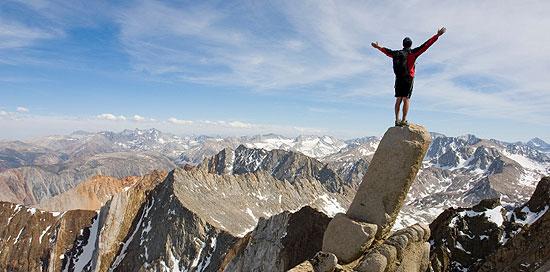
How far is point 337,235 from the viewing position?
19.0 meters

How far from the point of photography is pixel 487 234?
5756 centimetres

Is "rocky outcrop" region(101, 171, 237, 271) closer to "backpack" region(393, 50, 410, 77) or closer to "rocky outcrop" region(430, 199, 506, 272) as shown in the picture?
"rocky outcrop" region(430, 199, 506, 272)

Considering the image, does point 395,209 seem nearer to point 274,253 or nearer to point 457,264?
point 457,264

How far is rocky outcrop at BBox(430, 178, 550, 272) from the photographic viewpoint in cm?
4397

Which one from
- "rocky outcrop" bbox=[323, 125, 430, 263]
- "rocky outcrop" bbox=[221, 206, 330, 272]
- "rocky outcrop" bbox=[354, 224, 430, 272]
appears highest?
"rocky outcrop" bbox=[323, 125, 430, 263]

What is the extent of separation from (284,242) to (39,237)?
127082mm

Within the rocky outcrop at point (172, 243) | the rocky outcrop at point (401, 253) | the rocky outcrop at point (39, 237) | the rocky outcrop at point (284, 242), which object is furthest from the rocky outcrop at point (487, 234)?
the rocky outcrop at point (39, 237)

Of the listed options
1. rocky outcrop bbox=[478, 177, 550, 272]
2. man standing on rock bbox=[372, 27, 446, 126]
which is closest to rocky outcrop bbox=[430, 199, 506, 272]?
rocky outcrop bbox=[478, 177, 550, 272]

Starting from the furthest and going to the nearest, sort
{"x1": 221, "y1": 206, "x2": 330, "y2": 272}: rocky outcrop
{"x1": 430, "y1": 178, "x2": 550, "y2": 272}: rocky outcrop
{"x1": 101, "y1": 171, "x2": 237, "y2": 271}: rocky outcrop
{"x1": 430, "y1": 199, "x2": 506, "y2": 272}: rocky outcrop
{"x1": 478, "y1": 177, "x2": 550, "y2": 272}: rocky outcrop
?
{"x1": 101, "y1": 171, "x2": 237, "y2": 271}: rocky outcrop, {"x1": 221, "y1": 206, "x2": 330, "y2": 272}: rocky outcrop, {"x1": 430, "y1": 199, "x2": 506, "y2": 272}: rocky outcrop, {"x1": 430, "y1": 178, "x2": 550, "y2": 272}: rocky outcrop, {"x1": 478, "y1": 177, "x2": 550, "y2": 272}: rocky outcrop

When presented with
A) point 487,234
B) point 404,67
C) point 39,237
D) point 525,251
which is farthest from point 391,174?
point 39,237

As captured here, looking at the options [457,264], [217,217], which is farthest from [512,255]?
[217,217]

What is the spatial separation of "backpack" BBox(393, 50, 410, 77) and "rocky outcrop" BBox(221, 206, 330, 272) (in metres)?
60.2

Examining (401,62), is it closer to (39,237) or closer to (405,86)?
(405,86)

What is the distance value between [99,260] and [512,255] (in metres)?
122
